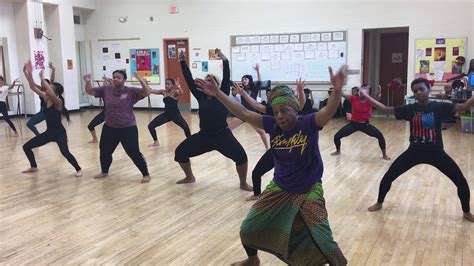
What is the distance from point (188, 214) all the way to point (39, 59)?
1106 cm

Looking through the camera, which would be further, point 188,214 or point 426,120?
point 188,214

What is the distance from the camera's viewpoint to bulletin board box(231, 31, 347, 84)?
13203 millimetres

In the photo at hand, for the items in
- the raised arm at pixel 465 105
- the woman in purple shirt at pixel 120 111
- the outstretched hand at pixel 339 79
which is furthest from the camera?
the woman in purple shirt at pixel 120 111

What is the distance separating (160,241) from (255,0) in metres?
11.0

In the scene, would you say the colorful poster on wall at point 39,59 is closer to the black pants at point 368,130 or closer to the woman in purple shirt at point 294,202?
the black pants at point 368,130

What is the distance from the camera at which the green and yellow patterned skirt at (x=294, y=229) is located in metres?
2.76

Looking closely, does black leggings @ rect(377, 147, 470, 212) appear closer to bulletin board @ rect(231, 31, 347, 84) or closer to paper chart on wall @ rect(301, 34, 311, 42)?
bulletin board @ rect(231, 31, 347, 84)

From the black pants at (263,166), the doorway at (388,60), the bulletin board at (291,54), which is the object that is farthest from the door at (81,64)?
the black pants at (263,166)

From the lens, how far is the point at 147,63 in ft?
51.5

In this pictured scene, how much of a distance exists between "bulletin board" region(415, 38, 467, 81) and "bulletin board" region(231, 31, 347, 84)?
1.94m

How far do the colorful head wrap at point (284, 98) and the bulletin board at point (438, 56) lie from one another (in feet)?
33.5

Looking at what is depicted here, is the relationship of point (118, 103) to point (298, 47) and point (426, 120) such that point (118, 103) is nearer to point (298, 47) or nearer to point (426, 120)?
point (426, 120)

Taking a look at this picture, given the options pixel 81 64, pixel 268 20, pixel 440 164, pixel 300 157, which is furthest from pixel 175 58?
pixel 300 157

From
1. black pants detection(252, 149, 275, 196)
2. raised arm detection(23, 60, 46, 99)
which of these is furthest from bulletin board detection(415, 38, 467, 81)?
raised arm detection(23, 60, 46, 99)
